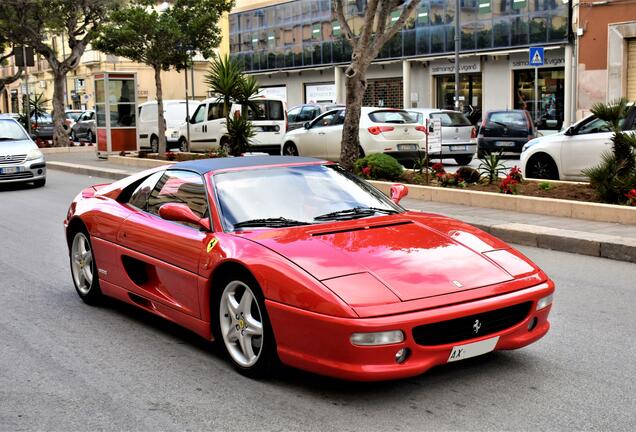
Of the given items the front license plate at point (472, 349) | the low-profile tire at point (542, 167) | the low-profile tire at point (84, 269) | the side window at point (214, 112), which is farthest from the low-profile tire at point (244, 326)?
the side window at point (214, 112)

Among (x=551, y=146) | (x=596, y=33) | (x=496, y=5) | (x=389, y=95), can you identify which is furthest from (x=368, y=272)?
(x=389, y=95)

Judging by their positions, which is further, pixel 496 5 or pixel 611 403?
pixel 496 5

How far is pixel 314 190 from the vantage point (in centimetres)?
613

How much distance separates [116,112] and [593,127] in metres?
16.6

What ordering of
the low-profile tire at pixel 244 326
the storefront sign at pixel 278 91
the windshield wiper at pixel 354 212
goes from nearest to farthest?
the low-profile tire at pixel 244 326 → the windshield wiper at pixel 354 212 → the storefront sign at pixel 278 91

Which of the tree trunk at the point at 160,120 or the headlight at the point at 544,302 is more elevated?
the tree trunk at the point at 160,120

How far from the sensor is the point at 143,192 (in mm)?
6922

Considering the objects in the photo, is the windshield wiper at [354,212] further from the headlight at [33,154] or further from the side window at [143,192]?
the headlight at [33,154]

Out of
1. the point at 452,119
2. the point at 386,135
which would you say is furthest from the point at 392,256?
the point at 452,119

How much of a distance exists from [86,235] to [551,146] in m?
9.82

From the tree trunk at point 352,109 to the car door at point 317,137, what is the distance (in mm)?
3973

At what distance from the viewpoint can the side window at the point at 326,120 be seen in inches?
827

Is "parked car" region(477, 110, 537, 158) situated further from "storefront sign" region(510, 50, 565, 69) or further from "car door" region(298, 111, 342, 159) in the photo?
"storefront sign" region(510, 50, 565, 69)

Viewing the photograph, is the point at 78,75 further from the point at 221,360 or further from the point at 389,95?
the point at 221,360
